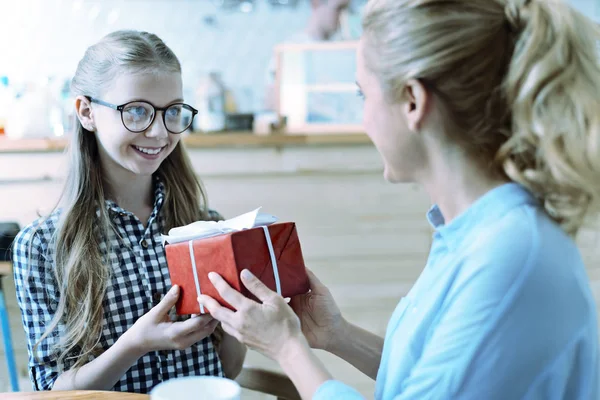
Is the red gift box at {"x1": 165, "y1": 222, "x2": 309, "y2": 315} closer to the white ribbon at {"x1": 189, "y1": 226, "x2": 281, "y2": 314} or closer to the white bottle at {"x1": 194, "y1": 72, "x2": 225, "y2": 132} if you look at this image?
the white ribbon at {"x1": 189, "y1": 226, "x2": 281, "y2": 314}

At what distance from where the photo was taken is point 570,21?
839 millimetres

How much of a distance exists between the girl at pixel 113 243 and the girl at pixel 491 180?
0.53 meters

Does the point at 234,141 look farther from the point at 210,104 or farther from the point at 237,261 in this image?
the point at 237,261

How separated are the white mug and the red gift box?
350mm

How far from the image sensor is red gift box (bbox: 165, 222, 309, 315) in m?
1.09

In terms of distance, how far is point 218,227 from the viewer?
1.15 m

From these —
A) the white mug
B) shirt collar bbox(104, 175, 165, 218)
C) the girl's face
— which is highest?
the girl's face

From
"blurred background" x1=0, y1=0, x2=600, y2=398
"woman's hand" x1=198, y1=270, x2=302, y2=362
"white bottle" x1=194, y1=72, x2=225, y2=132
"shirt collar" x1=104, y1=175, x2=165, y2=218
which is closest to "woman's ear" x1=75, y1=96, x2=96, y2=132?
"shirt collar" x1=104, y1=175, x2=165, y2=218

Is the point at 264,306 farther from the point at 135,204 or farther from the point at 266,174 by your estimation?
the point at 266,174

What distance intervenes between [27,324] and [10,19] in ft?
6.84

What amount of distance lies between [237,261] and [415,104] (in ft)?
1.33

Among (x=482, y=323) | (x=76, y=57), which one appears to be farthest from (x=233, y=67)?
(x=482, y=323)

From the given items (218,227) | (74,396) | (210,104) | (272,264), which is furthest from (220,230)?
(210,104)

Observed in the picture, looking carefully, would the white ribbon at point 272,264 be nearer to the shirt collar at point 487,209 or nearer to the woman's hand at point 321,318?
the woman's hand at point 321,318
